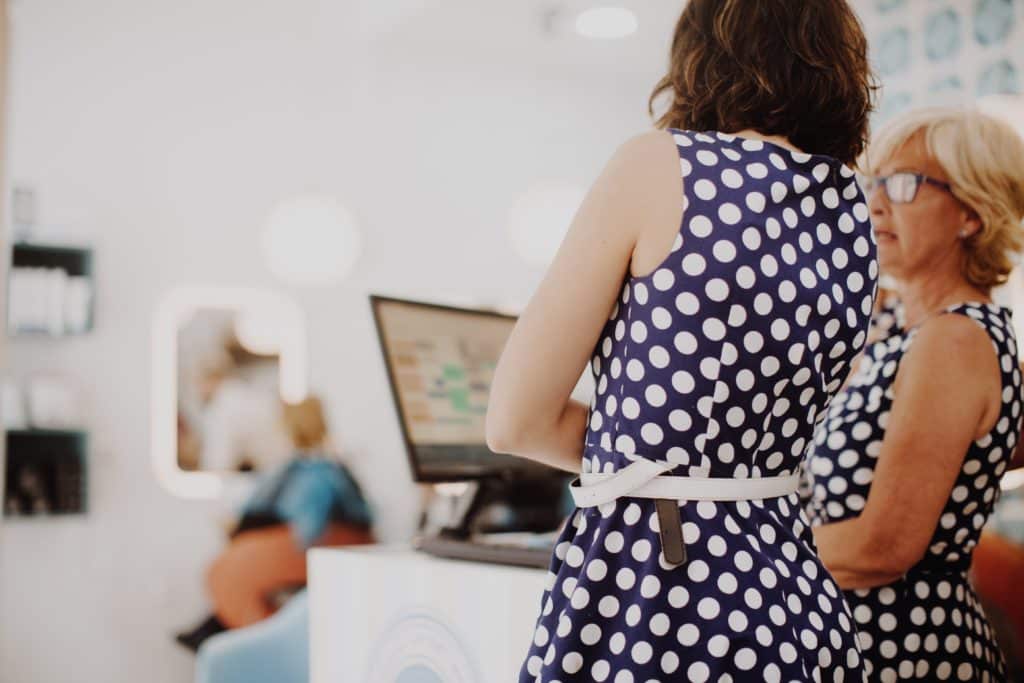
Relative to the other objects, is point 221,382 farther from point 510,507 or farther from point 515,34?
point 515,34

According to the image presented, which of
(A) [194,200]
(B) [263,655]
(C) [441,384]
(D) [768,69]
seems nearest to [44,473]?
(A) [194,200]

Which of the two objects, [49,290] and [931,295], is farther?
[49,290]

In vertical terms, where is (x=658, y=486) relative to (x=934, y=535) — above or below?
above

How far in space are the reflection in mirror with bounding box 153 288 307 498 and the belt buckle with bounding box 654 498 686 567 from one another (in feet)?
13.5

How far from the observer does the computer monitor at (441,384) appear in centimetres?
175

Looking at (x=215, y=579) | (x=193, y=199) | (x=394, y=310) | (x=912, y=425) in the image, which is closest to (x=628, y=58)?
(x=193, y=199)

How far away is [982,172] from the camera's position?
57.1 inches

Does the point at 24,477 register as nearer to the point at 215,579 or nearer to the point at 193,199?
the point at 215,579

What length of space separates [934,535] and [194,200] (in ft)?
13.7

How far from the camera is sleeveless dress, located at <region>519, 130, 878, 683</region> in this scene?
0.90 metres

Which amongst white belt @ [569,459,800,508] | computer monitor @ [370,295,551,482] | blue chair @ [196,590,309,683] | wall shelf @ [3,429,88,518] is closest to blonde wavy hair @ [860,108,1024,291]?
white belt @ [569,459,800,508]

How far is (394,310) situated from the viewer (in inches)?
70.5

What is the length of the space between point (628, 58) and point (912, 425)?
187 inches

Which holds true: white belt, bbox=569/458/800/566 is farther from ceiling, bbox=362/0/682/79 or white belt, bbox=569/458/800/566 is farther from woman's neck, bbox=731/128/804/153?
ceiling, bbox=362/0/682/79
